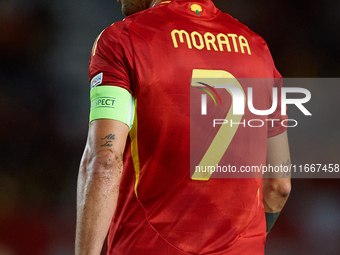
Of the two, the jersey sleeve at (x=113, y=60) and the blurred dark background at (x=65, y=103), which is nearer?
the jersey sleeve at (x=113, y=60)

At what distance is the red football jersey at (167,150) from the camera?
94 centimetres

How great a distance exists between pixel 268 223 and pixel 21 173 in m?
2.78

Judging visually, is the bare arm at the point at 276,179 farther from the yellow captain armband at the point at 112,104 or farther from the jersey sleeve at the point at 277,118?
the yellow captain armband at the point at 112,104

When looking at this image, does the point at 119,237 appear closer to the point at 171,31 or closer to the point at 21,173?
the point at 171,31

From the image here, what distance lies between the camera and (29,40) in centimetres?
374

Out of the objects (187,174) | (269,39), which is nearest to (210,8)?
(187,174)

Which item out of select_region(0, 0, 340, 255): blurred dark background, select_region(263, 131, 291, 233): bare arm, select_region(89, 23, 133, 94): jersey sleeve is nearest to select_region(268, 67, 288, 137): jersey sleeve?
select_region(263, 131, 291, 233): bare arm

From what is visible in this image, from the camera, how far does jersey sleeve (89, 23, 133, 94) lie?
0.93 metres

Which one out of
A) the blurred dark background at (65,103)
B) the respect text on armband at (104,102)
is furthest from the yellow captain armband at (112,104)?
the blurred dark background at (65,103)

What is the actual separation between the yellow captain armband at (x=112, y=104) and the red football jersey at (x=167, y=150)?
16 mm

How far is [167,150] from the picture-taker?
3.14 feet

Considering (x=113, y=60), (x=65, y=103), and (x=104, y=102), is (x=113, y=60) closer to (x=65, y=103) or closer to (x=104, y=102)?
(x=104, y=102)

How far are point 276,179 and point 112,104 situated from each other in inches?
24.8

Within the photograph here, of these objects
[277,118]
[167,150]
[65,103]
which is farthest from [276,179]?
[65,103]
